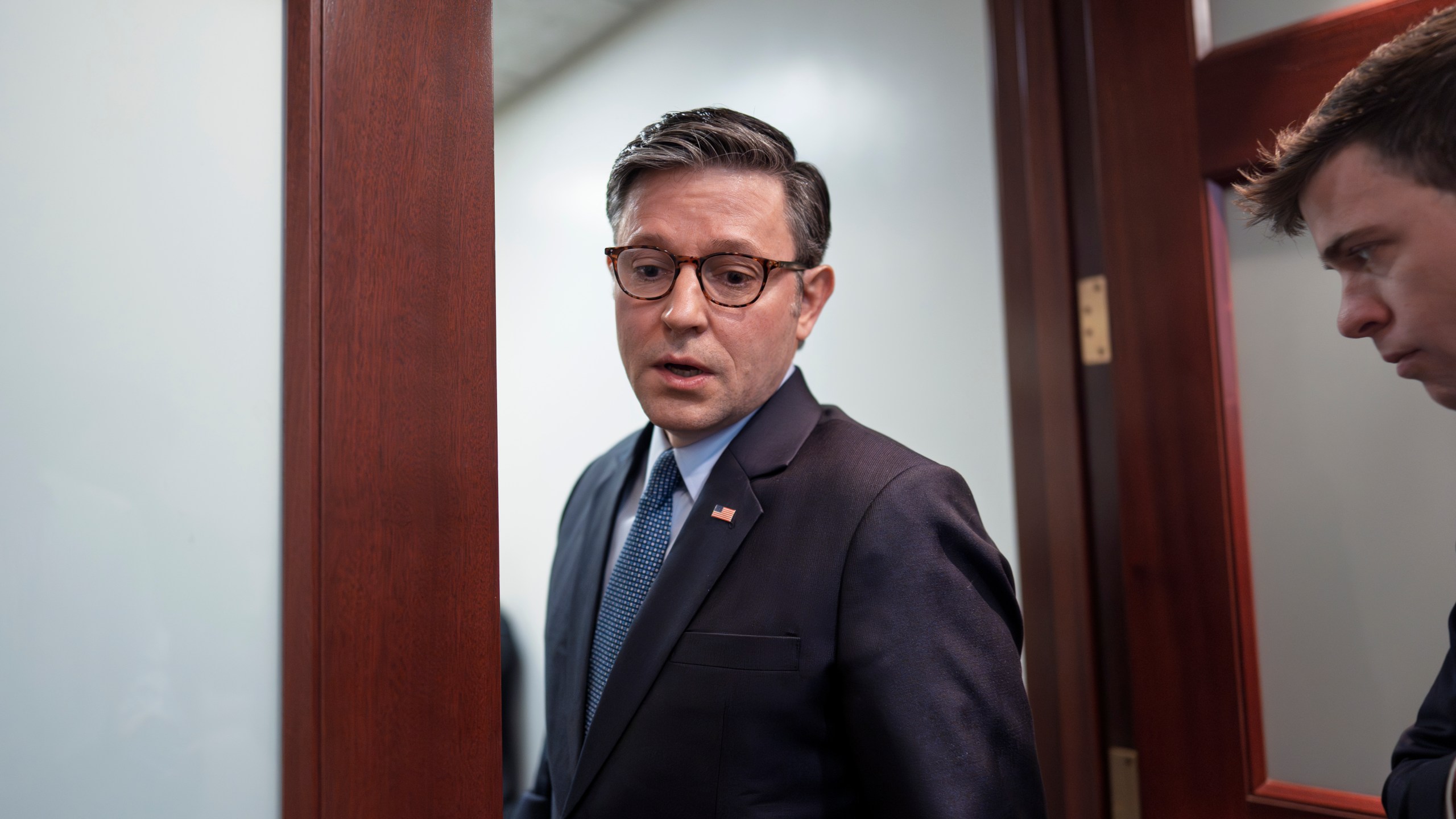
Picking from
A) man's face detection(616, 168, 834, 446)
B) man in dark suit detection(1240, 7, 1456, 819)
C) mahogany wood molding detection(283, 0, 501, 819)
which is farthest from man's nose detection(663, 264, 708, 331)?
man in dark suit detection(1240, 7, 1456, 819)

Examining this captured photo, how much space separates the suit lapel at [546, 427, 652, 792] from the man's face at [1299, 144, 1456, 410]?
78 cm

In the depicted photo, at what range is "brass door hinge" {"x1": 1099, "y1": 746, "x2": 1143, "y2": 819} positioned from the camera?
1268 millimetres

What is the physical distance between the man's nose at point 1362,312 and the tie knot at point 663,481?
663mm

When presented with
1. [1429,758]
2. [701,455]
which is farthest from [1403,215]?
[701,455]

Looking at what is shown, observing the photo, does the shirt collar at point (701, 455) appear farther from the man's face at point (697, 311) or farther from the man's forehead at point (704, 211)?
the man's forehead at point (704, 211)

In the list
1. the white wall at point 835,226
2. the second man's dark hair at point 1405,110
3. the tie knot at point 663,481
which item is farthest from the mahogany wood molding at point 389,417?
the second man's dark hair at point 1405,110

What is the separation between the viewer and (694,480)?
99cm

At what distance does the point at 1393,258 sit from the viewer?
2.15 ft

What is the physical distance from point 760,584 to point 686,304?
0.30m

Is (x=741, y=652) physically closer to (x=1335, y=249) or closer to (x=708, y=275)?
(x=708, y=275)

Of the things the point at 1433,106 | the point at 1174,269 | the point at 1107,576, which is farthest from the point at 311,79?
the point at 1107,576

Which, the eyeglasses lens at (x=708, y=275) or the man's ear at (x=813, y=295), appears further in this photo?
the man's ear at (x=813, y=295)

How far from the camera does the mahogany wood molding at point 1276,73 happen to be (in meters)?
1.01

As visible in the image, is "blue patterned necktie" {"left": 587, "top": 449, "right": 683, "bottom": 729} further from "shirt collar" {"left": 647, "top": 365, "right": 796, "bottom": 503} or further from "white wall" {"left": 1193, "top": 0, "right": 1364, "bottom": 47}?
"white wall" {"left": 1193, "top": 0, "right": 1364, "bottom": 47}
